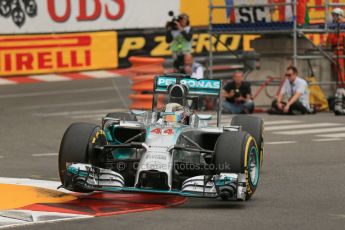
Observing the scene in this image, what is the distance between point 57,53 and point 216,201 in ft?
54.8

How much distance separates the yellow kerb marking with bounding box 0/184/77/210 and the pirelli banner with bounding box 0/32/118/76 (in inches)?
589

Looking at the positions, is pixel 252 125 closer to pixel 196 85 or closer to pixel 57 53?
pixel 196 85

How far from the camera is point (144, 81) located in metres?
23.0

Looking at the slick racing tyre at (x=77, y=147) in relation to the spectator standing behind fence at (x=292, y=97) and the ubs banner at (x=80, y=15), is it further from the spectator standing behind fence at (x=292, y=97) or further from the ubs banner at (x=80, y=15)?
the ubs banner at (x=80, y=15)

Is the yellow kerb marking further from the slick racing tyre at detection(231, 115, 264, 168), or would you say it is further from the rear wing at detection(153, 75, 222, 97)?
the slick racing tyre at detection(231, 115, 264, 168)

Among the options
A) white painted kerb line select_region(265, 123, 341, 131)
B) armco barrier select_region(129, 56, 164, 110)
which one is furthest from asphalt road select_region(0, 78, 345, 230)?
armco barrier select_region(129, 56, 164, 110)

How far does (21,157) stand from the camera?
15.8 metres

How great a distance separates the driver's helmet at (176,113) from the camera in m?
12.4

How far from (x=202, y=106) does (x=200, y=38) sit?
792cm

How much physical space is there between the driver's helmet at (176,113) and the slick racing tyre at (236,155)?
0.78 meters

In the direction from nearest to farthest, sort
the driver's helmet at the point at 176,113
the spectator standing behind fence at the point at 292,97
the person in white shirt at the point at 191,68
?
the driver's helmet at the point at 176,113, the spectator standing behind fence at the point at 292,97, the person in white shirt at the point at 191,68

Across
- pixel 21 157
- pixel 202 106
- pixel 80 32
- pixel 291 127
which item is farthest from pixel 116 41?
pixel 21 157

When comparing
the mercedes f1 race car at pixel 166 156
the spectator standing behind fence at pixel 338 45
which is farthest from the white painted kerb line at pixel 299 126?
the mercedes f1 race car at pixel 166 156

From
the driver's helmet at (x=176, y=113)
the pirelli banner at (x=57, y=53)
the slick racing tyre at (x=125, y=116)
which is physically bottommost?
the slick racing tyre at (x=125, y=116)
